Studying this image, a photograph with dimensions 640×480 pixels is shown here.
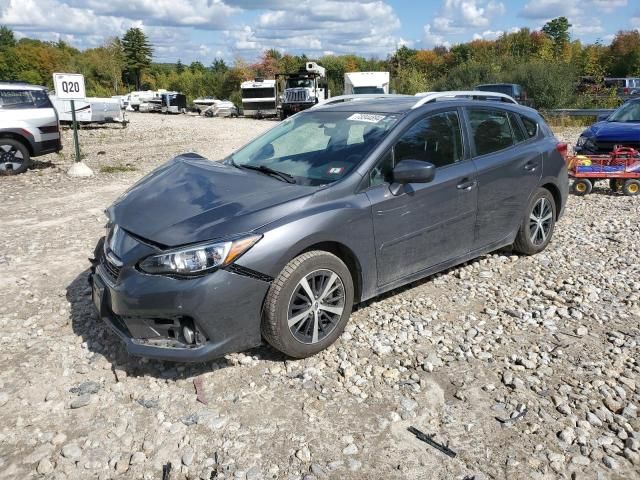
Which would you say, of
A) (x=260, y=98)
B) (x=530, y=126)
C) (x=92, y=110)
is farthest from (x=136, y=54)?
(x=530, y=126)

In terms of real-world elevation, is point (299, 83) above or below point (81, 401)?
above

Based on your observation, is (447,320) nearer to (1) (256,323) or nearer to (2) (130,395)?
(1) (256,323)

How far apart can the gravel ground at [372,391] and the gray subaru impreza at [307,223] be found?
34cm

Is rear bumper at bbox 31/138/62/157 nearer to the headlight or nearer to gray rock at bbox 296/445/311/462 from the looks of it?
the headlight

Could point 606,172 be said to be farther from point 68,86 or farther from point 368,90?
point 368,90

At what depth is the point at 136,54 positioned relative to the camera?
9262 cm

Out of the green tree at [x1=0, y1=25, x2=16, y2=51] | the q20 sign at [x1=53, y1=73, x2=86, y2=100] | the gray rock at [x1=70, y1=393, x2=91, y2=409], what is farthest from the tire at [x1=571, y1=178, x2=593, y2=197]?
Answer: the green tree at [x1=0, y1=25, x2=16, y2=51]

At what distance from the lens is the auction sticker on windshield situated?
4.59 meters

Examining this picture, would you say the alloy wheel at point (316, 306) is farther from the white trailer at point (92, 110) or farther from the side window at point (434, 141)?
the white trailer at point (92, 110)

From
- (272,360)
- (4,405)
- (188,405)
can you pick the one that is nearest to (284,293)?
(272,360)

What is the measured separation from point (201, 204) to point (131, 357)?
1236 mm

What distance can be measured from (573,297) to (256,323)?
305cm

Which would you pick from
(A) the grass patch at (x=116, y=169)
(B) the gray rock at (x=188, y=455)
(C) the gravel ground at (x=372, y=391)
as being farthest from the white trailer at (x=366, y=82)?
(B) the gray rock at (x=188, y=455)

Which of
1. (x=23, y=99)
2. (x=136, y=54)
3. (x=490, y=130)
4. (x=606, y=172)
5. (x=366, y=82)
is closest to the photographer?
(x=490, y=130)
